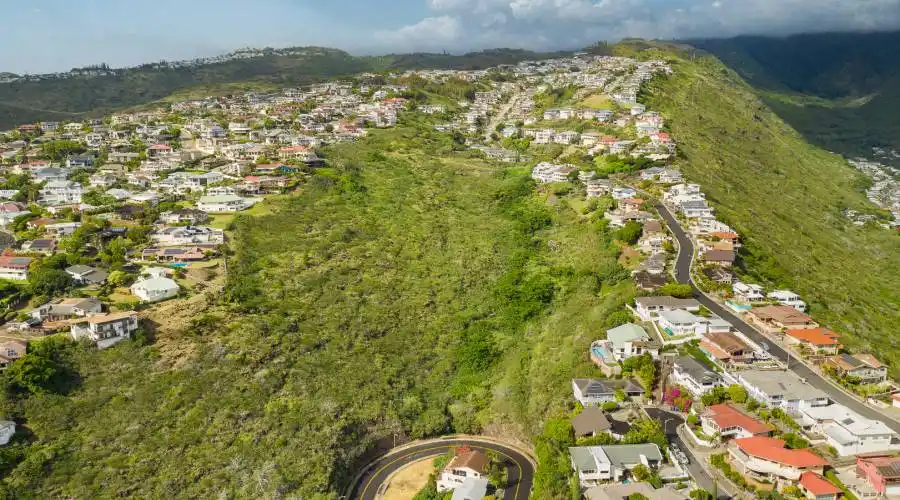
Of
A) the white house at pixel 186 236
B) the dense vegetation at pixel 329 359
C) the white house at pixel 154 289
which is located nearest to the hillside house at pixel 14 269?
the white house at pixel 154 289

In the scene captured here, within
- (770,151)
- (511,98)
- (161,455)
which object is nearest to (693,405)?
(161,455)

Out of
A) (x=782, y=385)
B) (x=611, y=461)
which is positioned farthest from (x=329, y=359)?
(x=782, y=385)

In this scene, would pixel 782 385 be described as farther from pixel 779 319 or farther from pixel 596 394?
pixel 596 394

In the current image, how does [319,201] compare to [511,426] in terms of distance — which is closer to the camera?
[511,426]

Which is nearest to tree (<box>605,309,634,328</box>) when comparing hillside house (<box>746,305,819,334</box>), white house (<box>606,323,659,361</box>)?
white house (<box>606,323,659,361</box>)

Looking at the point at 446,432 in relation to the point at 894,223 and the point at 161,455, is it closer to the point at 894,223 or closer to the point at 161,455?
the point at 161,455

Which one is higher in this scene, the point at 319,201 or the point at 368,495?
the point at 319,201

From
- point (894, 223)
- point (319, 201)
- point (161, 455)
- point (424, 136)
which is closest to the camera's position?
point (161, 455)
